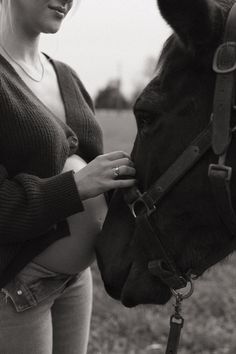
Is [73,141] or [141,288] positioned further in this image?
[73,141]

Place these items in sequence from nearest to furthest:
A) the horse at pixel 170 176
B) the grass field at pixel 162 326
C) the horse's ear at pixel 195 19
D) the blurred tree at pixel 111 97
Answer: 1. the horse's ear at pixel 195 19
2. the horse at pixel 170 176
3. the grass field at pixel 162 326
4. the blurred tree at pixel 111 97

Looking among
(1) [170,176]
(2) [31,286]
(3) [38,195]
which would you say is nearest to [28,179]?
(3) [38,195]

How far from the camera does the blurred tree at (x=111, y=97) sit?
176 ft

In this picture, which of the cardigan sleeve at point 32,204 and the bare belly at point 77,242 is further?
the bare belly at point 77,242

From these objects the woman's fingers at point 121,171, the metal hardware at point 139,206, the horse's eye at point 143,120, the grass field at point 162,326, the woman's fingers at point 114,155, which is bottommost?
the grass field at point 162,326

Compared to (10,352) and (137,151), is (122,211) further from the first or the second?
(10,352)

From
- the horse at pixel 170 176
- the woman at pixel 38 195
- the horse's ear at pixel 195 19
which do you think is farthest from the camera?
the woman at pixel 38 195

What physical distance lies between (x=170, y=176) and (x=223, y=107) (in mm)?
337

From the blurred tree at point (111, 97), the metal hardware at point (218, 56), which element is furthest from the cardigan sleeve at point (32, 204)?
the blurred tree at point (111, 97)

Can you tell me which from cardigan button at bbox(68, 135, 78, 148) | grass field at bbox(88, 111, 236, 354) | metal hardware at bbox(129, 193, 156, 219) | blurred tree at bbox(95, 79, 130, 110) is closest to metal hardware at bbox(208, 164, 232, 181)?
metal hardware at bbox(129, 193, 156, 219)

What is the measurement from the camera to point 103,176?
2.24 meters

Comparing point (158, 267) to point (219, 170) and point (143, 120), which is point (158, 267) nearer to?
point (219, 170)

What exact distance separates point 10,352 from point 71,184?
2.32ft

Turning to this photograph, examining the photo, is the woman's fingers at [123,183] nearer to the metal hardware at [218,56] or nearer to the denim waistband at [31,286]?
the denim waistband at [31,286]
